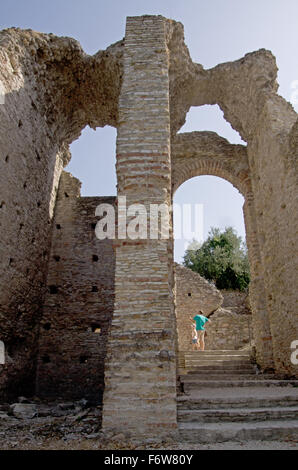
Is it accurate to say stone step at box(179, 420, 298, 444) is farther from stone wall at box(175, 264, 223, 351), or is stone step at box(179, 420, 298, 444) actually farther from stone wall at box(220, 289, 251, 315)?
stone wall at box(220, 289, 251, 315)

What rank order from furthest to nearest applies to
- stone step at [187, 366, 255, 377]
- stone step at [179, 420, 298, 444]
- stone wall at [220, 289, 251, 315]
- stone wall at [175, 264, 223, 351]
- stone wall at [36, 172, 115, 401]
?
stone wall at [220, 289, 251, 315] → stone wall at [175, 264, 223, 351] → stone wall at [36, 172, 115, 401] → stone step at [187, 366, 255, 377] → stone step at [179, 420, 298, 444]

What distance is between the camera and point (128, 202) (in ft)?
15.5

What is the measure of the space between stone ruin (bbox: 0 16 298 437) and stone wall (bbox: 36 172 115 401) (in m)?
0.03

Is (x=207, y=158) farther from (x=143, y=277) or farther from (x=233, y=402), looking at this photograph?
(x=233, y=402)

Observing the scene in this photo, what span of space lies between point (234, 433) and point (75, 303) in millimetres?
6003

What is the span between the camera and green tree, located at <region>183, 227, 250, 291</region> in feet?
74.6

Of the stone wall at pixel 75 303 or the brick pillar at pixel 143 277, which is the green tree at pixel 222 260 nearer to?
the stone wall at pixel 75 303

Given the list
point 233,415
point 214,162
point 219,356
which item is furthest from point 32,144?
point 219,356

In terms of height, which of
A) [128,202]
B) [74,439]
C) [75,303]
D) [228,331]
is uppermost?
[128,202]

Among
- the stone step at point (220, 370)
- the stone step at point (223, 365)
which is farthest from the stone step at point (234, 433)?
the stone step at point (223, 365)

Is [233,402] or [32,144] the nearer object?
[233,402]

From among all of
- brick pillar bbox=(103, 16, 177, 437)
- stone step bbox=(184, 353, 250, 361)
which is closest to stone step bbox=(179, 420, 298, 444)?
brick pillar bbox=(103, 16, 177, 437)

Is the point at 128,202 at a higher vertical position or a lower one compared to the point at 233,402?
higher

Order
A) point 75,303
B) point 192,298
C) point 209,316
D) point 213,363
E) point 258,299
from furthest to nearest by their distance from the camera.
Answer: point 192,298 < point 209,316 < point 75,303 < point 258,299 < point 213,363
